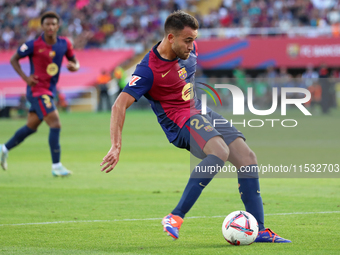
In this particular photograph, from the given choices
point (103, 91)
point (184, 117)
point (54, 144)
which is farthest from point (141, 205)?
point (103, 91)

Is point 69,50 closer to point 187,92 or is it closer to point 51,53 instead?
point 51,53

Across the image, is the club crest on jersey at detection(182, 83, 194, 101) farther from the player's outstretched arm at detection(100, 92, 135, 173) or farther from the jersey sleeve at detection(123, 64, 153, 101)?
the player's outstretched arm at detection(100, 92, 135, 173)

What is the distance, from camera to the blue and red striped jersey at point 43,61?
10398 mm

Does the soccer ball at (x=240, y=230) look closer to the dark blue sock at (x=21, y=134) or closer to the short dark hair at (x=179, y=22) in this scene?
the short dark hair at (x=179, y=22)

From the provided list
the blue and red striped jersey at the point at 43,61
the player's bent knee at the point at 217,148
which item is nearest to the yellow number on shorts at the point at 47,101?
the blue and red striped jersey at the point at 43,61

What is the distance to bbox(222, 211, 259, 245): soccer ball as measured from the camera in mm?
5145

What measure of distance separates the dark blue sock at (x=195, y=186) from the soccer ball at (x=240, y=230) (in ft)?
1.39

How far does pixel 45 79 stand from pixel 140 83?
555cm

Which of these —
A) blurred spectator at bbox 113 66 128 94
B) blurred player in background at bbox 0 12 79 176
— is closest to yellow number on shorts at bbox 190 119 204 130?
blurred player in background at bbox 0 12 79 176

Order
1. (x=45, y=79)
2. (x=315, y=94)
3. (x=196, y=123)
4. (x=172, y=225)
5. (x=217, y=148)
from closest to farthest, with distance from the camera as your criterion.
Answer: (x=172, y=225) < (x=217, y=148) < (x=196, y=123) < (x=45, y=79) < (x=315, y=94)

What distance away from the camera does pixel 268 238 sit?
5293mm

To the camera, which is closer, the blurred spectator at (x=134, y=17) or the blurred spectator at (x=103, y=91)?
the blurred spectator at (x=103, y=91)

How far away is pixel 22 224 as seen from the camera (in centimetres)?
630

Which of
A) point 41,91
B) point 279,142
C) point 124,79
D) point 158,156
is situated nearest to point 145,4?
point 124,79
